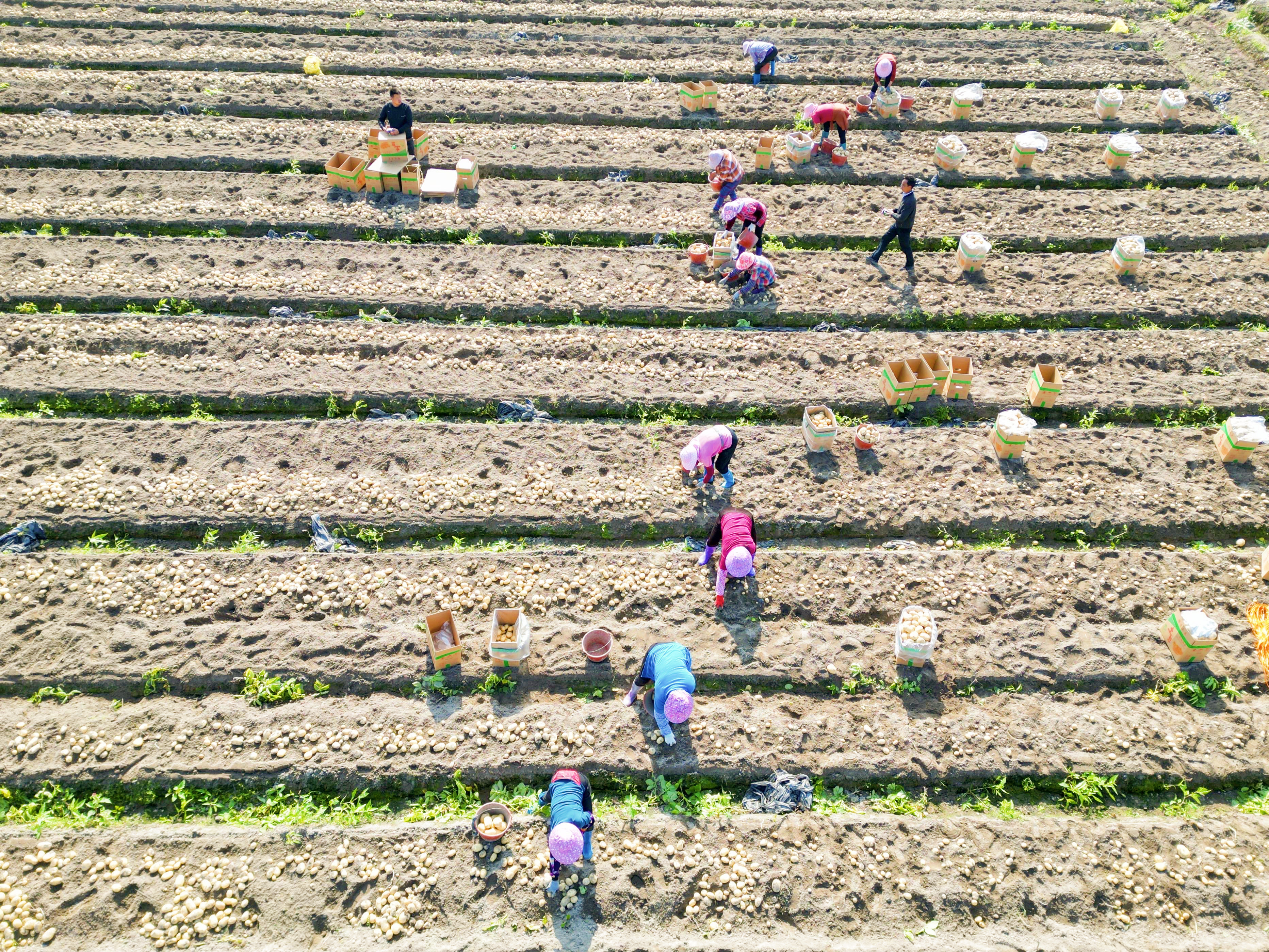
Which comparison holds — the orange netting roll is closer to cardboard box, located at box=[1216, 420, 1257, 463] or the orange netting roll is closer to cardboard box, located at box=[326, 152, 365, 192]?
cardboard box, located at box=[1216, 420, 1257, 463]

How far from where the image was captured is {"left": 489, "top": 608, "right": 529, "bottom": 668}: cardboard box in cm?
916

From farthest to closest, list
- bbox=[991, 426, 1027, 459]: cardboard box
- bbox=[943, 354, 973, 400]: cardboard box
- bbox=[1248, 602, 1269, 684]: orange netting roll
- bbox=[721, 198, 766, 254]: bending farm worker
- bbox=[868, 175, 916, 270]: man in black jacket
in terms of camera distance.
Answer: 1. bbox=[721, 198, 766, 254]: bending farm worker
2. bbox=[868, 175, 916, 270]: man in black jacket
3. bbox=[943, 354, 973, 400]: cardboard box
4. bbox=[991, 426, 1027, 459]: cardboard box
5. bbox=[1248, 602, 1269, 684]: orange netting roll

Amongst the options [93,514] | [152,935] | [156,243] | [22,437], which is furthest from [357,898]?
[156,243]

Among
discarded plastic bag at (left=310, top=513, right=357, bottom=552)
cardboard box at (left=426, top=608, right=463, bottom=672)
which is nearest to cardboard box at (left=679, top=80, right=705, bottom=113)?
discarded plastic bag at (left=310, top=513, right=357, bottom=552)

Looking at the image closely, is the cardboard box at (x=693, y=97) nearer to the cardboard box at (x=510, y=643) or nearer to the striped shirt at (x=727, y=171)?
the striped shirt at (x=727, y=171)

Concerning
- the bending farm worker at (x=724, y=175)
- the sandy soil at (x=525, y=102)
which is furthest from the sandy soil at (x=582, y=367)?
the sandy soil at (x=525, y=102)

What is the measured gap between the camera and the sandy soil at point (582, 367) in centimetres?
1213

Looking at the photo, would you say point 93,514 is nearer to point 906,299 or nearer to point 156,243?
point 156,243

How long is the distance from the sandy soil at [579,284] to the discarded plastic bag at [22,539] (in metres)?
4.43

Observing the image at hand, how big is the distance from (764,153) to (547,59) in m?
6.80

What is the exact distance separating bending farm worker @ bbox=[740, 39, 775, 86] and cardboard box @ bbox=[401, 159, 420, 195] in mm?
8169

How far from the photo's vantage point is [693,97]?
1756 centimetres

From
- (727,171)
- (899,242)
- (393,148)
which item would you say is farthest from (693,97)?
(393,148)

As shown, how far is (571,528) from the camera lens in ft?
35.6
